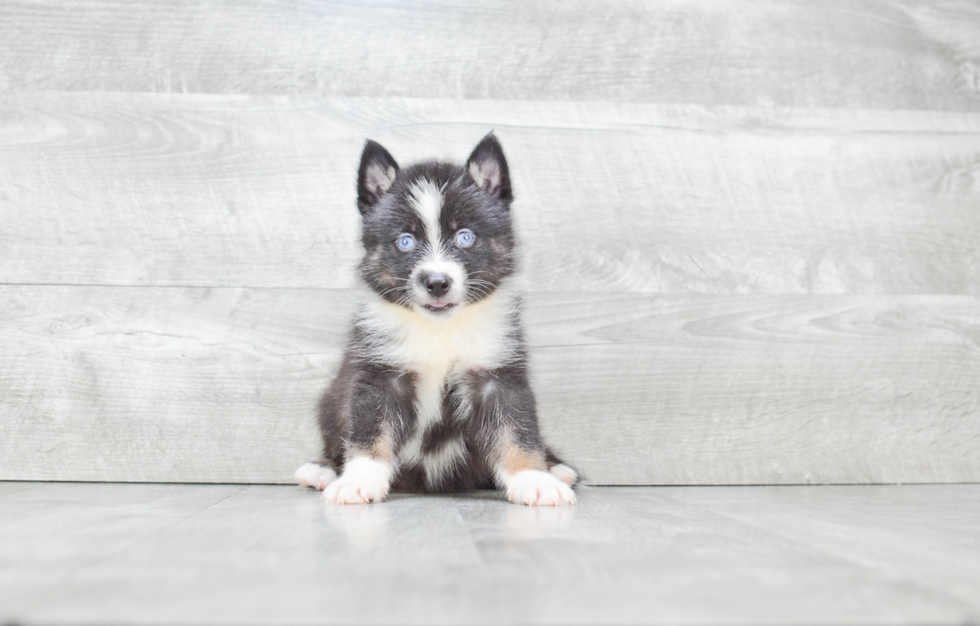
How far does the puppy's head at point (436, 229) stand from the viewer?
2.28 metres

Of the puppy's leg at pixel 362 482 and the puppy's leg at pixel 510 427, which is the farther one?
the puppy's leg at pixel 510 427

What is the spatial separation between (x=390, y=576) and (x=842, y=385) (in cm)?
229

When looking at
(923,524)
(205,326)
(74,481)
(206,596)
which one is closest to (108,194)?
(205,326)

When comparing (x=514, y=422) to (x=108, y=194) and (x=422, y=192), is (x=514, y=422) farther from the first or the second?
(x=108, y=194)

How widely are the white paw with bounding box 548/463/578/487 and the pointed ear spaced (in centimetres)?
89

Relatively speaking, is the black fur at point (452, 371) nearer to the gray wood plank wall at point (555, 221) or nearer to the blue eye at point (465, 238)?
the blue eye at point (465, 238)

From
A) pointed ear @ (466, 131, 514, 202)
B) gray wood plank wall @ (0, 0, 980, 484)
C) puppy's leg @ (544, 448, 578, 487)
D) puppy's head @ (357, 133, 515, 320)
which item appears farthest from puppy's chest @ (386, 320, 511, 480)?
gray wood plank wall @ (0, 0, 980, 484)

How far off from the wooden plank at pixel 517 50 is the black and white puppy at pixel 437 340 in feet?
2.44

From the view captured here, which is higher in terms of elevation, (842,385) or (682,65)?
(682,65)

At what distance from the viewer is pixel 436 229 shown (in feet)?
7.57

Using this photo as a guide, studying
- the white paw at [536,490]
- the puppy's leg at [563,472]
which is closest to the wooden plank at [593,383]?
the puppy's leg at [563,472]

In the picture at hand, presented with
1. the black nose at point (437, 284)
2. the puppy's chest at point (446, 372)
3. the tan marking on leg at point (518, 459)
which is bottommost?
the tan marking on leg at point (518, 459)

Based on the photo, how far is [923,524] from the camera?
192cm

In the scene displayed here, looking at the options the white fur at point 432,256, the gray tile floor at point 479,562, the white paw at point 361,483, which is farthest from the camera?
the white fur at point 432,256
